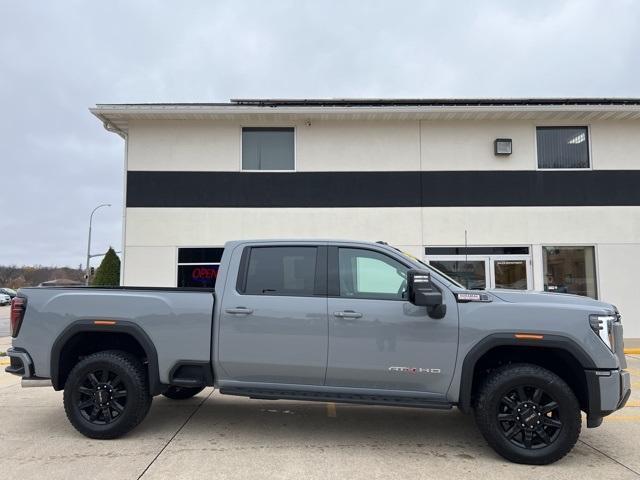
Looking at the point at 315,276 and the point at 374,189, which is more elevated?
the point at 374,189

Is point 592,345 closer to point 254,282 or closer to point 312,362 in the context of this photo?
point 312,362

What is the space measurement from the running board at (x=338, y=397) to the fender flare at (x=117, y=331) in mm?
714

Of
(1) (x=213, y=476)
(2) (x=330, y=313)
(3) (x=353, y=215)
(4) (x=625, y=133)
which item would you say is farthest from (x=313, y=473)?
(4) (x=625, y=133)

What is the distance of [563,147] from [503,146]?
172 centimetres

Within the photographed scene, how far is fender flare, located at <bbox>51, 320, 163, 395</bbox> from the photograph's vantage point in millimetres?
5059

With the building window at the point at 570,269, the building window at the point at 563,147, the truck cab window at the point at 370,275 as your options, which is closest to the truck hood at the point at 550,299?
the truck cab window at the point at 370,275

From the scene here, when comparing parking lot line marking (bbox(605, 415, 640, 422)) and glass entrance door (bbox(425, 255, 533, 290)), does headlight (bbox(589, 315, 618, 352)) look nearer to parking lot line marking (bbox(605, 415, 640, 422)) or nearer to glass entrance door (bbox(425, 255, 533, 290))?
parking lot line marking (bbox(605, 415, 640, 422))

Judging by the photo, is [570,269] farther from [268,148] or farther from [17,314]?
[17,314]

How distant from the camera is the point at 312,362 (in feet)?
15.8

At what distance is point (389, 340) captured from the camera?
470cm

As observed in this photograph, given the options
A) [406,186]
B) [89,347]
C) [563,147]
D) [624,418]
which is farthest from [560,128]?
[89,347]

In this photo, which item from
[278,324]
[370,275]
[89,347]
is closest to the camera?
[278,324]

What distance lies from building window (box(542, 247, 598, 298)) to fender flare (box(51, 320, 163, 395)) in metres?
10.5

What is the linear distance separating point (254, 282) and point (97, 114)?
950 centimetres
